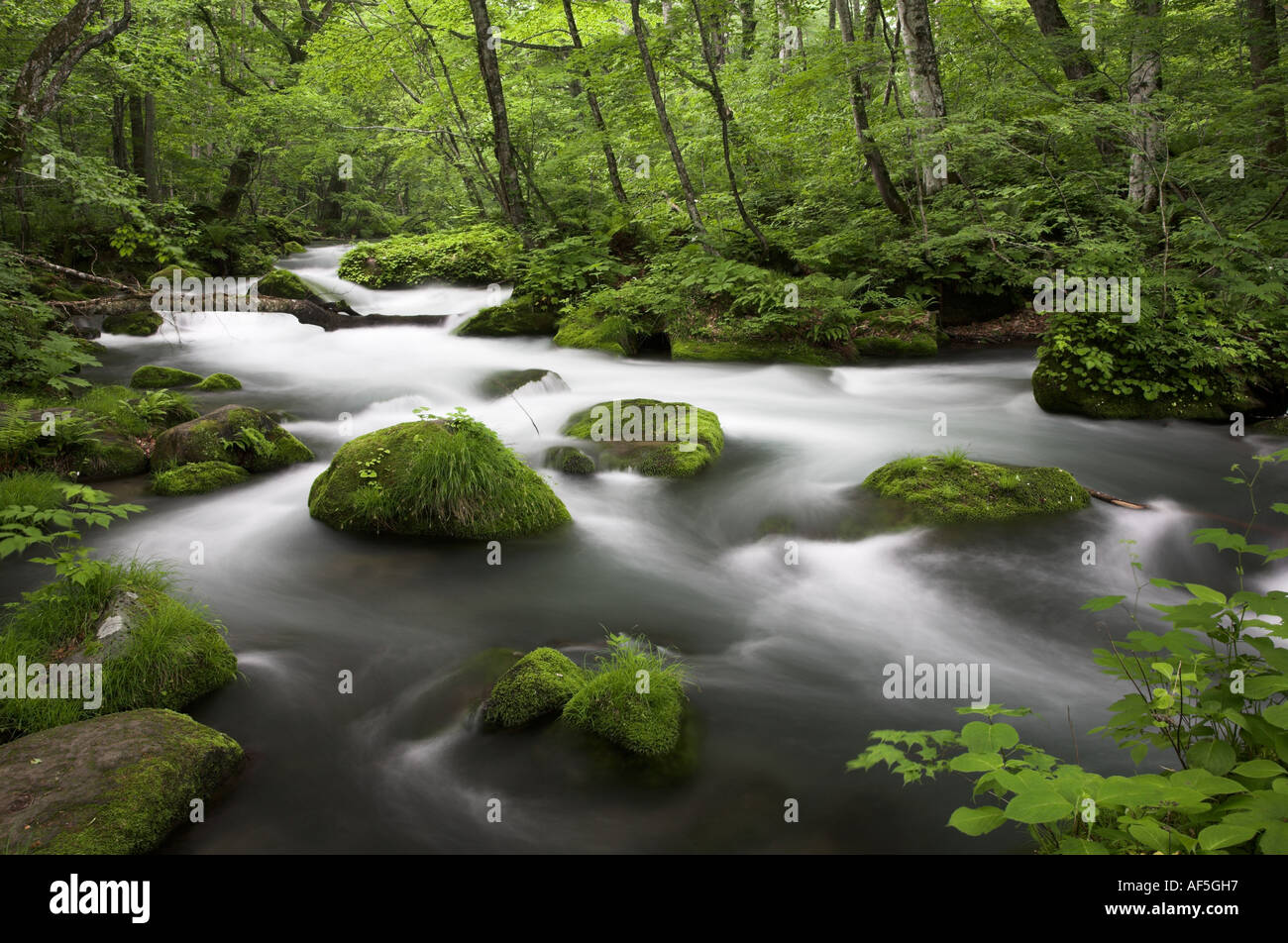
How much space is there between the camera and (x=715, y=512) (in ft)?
22.0

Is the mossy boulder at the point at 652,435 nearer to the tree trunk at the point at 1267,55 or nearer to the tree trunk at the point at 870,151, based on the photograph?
the tree trunk at the point at 870,151

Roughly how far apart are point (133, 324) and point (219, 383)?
13.6 feet

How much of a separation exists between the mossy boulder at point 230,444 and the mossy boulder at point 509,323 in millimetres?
5982

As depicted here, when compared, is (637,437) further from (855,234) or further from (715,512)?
(855,234)

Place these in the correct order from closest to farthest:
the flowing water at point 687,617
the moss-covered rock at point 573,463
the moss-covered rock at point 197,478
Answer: the flowing water at point 687,617
the moss-covered rock at point 197,478
the moss-covered rock at point 573,463

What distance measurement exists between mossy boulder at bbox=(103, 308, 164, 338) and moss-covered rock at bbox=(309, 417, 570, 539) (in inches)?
348

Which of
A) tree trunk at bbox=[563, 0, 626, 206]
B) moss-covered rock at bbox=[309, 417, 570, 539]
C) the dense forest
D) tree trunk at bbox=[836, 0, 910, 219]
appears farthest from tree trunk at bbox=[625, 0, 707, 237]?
moss-covered rock at bbox=[309, 417, 570, 539]

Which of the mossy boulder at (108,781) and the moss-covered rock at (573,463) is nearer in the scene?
the mossy boulder at (108,781)

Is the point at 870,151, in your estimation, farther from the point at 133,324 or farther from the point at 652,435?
the point at 133,324

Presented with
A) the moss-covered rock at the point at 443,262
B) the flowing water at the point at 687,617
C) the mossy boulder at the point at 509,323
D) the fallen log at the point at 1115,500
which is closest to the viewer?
the flowing water at the point at 687,617

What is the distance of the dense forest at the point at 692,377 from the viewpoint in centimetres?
335

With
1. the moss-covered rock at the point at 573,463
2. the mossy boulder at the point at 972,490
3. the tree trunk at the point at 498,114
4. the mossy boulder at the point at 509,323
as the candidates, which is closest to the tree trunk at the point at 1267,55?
the mossy boulder at the point at 972,490

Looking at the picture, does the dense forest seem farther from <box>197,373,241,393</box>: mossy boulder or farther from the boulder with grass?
<box>197,373,241,393</box>: mossy boulder

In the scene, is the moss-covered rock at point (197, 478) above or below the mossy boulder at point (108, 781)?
above
